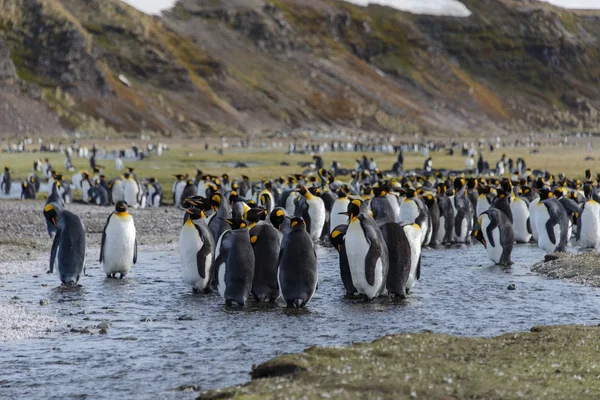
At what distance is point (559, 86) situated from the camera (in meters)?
176

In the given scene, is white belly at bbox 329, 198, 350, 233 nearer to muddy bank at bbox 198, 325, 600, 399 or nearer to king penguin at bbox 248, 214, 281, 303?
Answer: king penguin at bbox 248, 214, 281, 303

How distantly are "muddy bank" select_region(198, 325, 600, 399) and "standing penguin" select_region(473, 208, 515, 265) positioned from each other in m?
6.47

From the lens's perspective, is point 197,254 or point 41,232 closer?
point 197,254

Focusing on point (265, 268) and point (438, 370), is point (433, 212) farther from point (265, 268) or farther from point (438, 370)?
point (438, 370)

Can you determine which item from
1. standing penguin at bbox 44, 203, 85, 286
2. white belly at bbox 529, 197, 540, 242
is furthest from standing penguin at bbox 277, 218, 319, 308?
white belly at bbox 529, 197, 540, 242

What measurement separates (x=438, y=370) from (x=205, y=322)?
371cm

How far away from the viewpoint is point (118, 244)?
13.0 metres

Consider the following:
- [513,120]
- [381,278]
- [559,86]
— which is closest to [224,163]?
[381,278]

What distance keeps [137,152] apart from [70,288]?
4606cm

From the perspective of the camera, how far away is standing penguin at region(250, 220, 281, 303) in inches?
436

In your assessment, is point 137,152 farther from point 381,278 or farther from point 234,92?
point 234,92

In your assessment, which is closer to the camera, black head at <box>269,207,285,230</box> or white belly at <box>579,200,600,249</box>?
black head at <box>269,207,285,230</box>

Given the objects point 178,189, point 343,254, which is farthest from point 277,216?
point 178,189

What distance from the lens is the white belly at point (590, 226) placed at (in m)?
17.1
